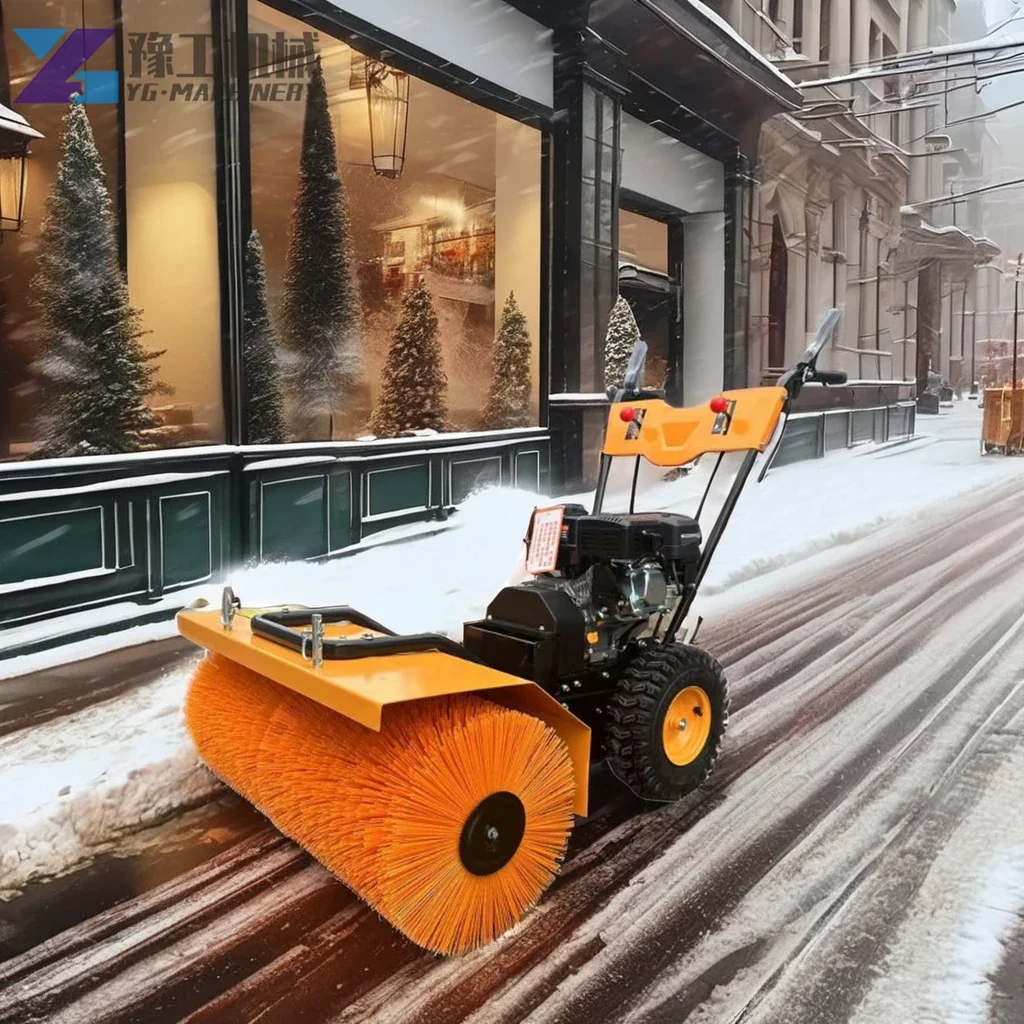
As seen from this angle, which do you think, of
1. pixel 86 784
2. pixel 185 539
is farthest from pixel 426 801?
pixel 185 539

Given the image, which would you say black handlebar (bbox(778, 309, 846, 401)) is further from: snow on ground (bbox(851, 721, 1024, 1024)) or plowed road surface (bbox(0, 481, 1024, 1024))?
snow on ground (bbox(851, 721, 1024, 1024))

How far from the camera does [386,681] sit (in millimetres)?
2205

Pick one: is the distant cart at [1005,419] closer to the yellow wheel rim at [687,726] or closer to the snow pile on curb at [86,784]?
the yellow wheel rim at [687,726]

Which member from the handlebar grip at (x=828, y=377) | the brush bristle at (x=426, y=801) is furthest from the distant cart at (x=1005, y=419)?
the brush bristle at (x=426, y=801)

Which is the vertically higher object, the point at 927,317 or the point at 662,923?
the point at 927,317

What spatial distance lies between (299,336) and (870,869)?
624 cm

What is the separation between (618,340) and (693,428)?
9.23m

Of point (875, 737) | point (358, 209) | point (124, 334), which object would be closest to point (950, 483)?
point (358, 209)

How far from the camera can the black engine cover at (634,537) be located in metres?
2.92

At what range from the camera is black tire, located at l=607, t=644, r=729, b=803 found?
290cm

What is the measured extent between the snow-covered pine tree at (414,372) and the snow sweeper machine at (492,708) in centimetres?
517

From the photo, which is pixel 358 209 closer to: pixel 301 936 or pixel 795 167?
pixel 301 936

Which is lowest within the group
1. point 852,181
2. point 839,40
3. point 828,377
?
point 828,377

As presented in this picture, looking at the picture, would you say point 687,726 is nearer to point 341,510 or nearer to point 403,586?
point 403,586
